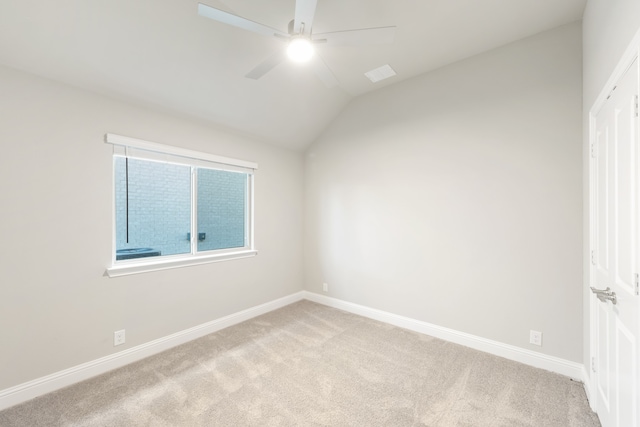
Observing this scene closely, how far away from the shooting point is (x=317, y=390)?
2.07 metres

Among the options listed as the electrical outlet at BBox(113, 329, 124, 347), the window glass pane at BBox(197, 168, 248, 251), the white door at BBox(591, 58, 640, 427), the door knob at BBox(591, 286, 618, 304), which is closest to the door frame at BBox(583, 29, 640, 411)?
the white door at BBox(591, 58, 640, 427)

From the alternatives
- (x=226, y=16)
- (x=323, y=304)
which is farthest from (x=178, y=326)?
(x=226, y=16)

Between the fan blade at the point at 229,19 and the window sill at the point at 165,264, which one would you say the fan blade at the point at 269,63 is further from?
the window sill at the point at 165,264

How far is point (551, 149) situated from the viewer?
2.29 metres

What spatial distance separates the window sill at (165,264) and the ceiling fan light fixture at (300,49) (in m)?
2.25

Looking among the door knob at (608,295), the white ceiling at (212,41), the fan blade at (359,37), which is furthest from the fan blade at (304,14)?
the door knob at (608,295)

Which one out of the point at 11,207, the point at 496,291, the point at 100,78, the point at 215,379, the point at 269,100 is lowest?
the point at 215,379

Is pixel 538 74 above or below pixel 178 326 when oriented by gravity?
above

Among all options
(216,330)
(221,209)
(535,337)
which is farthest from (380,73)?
(216,330)

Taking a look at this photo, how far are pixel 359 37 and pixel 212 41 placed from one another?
1.30m

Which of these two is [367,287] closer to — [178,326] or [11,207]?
[178,326]

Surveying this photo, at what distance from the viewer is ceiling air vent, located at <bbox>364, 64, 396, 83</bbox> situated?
290 cm

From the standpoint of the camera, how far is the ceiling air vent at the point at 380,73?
9.50ft

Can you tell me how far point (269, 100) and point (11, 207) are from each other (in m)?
2.36
